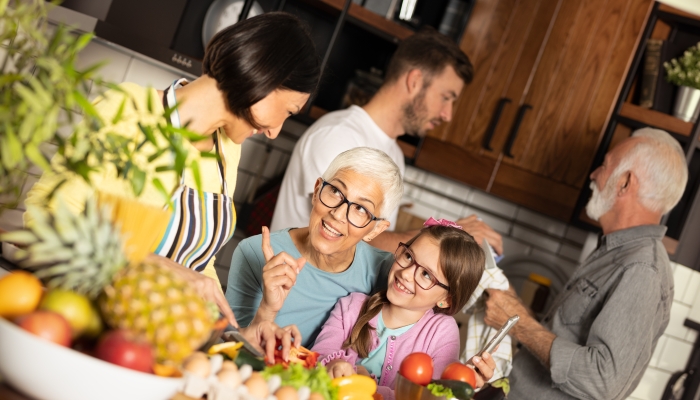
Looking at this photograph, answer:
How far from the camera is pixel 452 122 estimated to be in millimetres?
3436

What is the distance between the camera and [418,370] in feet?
4.05

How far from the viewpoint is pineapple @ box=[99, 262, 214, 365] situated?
809mm

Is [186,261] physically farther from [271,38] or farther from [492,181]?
[492,181]

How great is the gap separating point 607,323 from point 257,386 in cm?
174

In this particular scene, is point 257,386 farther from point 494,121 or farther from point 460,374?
point 494,121

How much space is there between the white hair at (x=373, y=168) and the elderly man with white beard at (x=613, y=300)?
0.75 meters

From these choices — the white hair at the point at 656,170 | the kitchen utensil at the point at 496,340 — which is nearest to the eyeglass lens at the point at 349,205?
the kitchen utensil at the point at 496,340

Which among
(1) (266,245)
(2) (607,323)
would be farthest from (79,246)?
(2) (607,323)

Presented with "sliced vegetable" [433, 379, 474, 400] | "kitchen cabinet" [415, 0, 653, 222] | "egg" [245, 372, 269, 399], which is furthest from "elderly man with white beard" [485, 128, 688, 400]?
"egg" [245, 372, 269, 399]

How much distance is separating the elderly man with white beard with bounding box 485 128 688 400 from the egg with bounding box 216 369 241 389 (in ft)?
5.56

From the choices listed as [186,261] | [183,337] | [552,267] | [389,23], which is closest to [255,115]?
[186,261]

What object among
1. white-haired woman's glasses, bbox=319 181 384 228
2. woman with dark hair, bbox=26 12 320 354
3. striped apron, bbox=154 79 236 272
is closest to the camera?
woman with dark hair, bbox=26 12 320 354

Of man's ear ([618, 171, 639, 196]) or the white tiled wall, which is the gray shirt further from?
the white tiled wall

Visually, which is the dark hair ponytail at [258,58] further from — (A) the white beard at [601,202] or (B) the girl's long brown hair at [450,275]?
(A) the white beard at [601,202]
